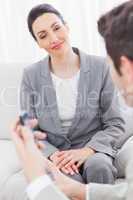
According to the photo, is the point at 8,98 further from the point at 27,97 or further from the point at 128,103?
the point at 128,103

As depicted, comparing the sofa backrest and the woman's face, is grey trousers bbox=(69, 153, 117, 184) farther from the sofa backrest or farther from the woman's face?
the sofa backrest

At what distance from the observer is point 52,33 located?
198 centimetres

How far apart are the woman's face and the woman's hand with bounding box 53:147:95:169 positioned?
19.2 inches

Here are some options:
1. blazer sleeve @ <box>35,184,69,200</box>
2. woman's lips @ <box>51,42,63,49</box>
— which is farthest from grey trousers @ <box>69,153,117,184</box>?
blazer sleeve @ <box>35,184,69,200</box>

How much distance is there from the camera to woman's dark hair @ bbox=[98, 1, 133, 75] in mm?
986

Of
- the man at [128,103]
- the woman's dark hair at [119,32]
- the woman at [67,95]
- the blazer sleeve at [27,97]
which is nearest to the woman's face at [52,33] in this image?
the woman at [67,95]

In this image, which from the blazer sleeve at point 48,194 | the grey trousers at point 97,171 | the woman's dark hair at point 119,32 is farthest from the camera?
the grey trousers at point 97,171

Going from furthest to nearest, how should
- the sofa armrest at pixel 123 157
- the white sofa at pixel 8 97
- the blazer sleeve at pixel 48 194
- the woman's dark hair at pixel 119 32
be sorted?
the white sofa at pixel 8 97 → the sofa armrest at pixel 123 157 → the blazer sleeve at pixel 48 194 → the woman's dark hair at pixel 119 32

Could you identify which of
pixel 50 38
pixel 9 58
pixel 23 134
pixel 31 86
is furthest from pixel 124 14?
pixel 9 58

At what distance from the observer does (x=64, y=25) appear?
202cm

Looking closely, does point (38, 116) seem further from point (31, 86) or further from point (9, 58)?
point (9, 58)

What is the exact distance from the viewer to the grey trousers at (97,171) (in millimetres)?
1763

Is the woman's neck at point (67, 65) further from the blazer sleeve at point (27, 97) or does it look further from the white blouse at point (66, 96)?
the blazer sleeve at point (27, 97)

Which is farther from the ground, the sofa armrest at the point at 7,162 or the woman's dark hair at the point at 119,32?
the woman's dark hair at the point at 119,32
